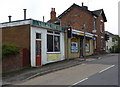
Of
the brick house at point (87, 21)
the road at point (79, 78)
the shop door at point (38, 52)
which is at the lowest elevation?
the road at point (79, 78)

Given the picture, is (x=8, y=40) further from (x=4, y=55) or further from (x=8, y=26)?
(x=4, y=55)

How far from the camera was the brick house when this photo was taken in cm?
3139

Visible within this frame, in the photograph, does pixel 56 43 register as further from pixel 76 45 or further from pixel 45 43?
pixel 76 45

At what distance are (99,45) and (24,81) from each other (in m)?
23.6

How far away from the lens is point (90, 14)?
31.4 m

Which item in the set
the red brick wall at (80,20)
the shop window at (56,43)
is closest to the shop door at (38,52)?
the shop window at (56,43)

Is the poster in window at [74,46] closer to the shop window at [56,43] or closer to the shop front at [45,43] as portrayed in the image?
the shop front at [45,43]

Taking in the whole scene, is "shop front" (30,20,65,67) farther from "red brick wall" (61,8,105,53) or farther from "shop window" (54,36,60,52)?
"red brick wall" (61,8,105,53)

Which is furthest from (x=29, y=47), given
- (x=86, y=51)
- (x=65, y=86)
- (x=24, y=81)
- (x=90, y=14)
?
(x=90, y=14)

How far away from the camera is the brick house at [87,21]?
31.4 metres

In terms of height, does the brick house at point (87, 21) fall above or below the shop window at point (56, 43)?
above

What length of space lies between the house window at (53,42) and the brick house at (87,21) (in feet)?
32.9

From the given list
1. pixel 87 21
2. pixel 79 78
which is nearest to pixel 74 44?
pixel 87 21

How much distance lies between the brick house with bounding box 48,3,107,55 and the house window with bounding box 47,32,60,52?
10.0 m
